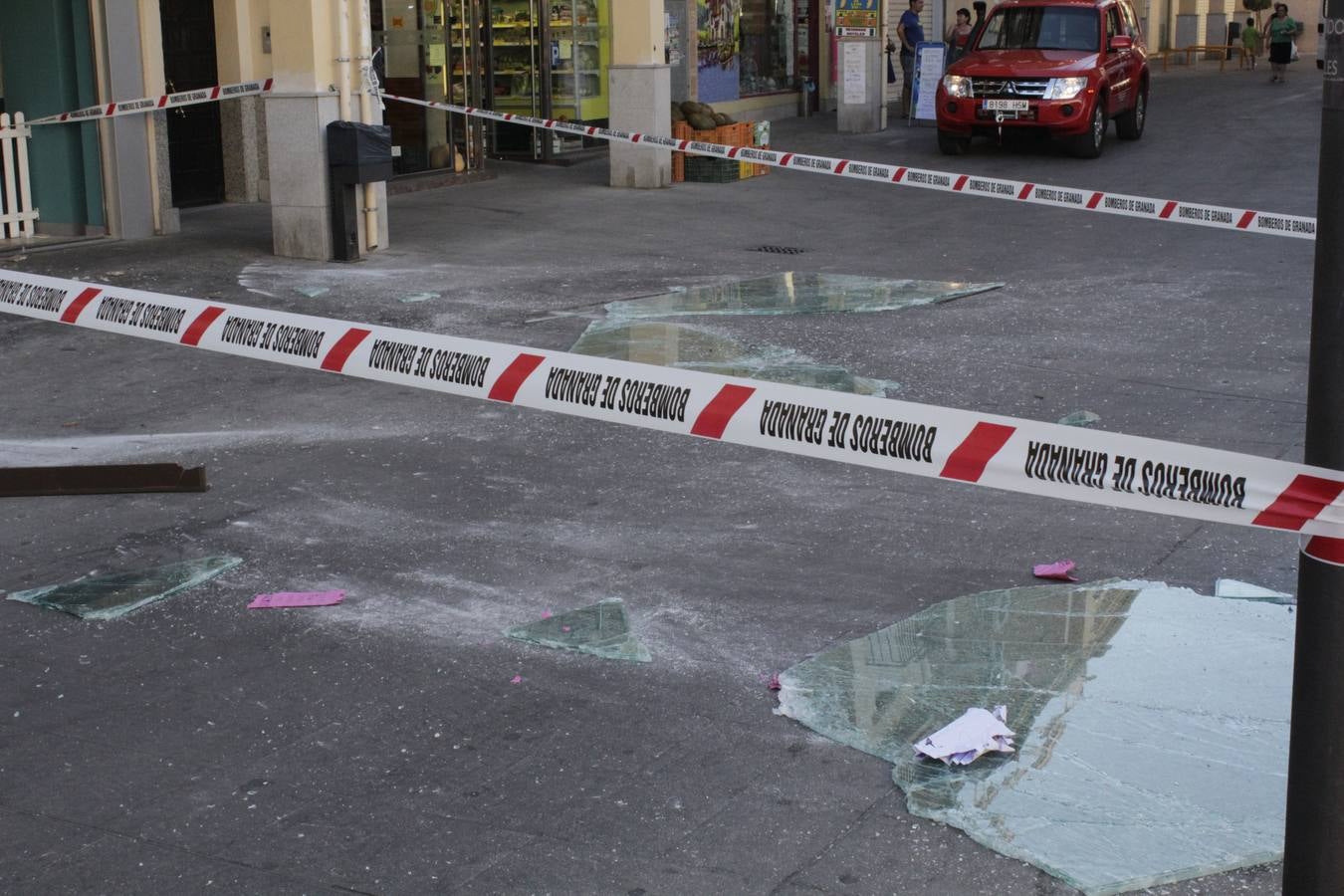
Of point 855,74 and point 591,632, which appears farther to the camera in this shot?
point 855,74

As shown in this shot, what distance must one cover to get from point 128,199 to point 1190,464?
13.2 meters

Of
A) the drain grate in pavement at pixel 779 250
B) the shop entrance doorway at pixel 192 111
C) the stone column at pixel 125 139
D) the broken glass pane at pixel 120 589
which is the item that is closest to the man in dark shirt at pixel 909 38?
the drain grate in pavement at pixel 779 250

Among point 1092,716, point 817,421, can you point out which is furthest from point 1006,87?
point 817,421

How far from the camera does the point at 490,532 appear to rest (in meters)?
7.05

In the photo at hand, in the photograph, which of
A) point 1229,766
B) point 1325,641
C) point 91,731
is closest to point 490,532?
point 91,731

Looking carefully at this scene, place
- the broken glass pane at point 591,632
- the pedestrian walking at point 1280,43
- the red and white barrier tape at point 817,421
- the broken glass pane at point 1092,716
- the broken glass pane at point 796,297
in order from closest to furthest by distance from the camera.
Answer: the red and white barrier tape at point 817,421 → the broken glass pane at point 1092,716 → the broken glass pane at point 591,632 → the broken glass pane at point 796,297 → the pedestrian walking at point 1280,43

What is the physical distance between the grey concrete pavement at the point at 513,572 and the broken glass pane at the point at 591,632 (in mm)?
81

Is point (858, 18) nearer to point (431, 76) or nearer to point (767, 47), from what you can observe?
point (767, 47)

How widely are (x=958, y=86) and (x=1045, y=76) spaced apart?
1.15 metres

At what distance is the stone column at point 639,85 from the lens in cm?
1886

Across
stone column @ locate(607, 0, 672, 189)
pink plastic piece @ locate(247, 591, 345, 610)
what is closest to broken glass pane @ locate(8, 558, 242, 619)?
pink plastic piece @ locate(247, 591, 345, 610)

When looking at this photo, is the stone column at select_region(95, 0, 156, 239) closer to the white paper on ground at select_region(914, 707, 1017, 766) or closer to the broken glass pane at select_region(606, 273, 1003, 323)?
the broken glass pane at select_region(606, 273, 1003, 323)

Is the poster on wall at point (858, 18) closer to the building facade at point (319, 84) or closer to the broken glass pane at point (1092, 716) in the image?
the building facade at point (319, 84)

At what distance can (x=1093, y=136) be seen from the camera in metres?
20.9
